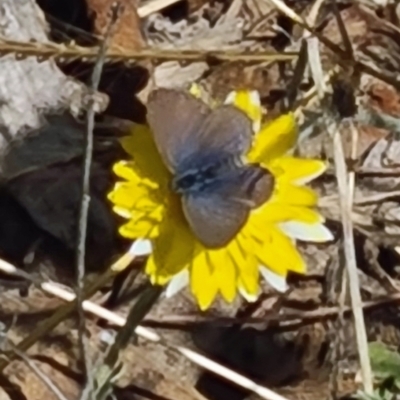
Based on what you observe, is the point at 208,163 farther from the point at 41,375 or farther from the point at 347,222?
the point at 41,375

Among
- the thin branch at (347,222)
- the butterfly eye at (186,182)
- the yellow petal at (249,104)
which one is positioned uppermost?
the yellow petal at (249,104)

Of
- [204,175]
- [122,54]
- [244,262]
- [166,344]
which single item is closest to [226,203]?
[204,175]

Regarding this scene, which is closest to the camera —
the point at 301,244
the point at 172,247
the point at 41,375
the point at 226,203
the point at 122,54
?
the point at 226,203

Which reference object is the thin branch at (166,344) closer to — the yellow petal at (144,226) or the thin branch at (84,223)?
the thin branch at (84,223)

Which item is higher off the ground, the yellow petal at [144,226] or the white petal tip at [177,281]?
the yellow petal at [144,226]

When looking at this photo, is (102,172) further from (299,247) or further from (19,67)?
(299,247)

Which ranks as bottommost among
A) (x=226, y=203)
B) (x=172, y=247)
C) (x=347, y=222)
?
(x=347, y=222)

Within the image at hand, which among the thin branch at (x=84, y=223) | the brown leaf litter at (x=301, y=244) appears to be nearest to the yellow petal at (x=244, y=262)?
the thin branch at (x=84, y=223)

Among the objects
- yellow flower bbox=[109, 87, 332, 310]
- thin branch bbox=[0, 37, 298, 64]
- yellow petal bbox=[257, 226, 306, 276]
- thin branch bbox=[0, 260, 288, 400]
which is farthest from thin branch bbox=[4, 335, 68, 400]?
thin branch bbox=[0, 37, 298, 64]
